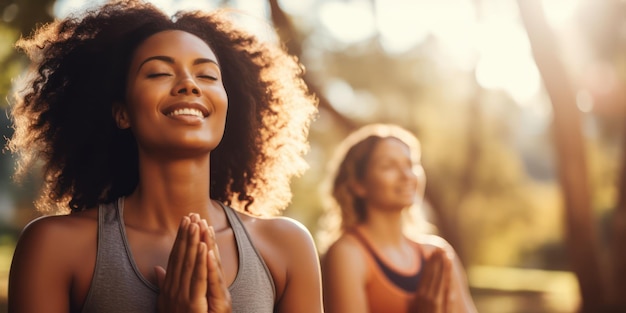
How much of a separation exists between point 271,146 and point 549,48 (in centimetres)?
520

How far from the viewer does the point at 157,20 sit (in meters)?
2.56

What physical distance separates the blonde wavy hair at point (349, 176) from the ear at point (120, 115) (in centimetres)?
178

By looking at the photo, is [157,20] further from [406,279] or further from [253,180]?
[406,279]

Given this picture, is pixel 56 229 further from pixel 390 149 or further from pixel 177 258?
pixel 390 149

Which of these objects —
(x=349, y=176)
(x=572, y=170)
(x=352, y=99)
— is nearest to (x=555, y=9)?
(x=572, y=170)

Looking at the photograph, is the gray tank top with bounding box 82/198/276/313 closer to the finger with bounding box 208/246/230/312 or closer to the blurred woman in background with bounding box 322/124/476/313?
the finger with bounding box 208/246/230/312

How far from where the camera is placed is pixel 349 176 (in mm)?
4312

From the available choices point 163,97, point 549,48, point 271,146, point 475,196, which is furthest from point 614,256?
point 475,196

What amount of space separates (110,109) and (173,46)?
0.30m

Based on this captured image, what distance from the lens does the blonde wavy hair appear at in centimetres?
417

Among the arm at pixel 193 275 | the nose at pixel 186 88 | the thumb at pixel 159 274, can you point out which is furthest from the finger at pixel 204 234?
the nose at pixel 186 88

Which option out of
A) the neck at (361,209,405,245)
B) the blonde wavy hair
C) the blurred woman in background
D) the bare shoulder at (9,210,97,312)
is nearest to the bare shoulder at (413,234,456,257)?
the blurred woman in background

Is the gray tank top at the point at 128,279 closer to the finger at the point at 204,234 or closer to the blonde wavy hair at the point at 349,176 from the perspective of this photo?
the finger at the point at 204,234

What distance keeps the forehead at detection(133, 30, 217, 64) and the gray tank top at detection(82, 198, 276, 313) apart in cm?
42
